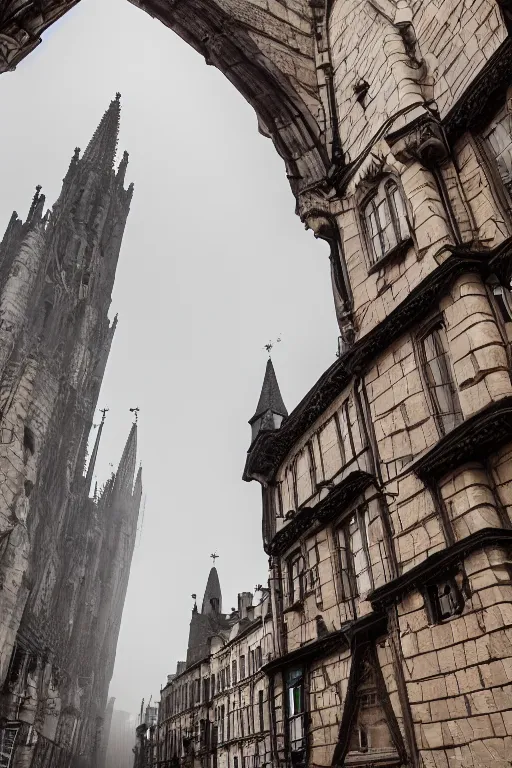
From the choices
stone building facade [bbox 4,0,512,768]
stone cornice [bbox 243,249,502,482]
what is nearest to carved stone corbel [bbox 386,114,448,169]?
stone building facade [bbox 4,0,512,768]

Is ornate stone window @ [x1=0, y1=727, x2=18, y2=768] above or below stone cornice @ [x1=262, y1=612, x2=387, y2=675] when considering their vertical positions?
above

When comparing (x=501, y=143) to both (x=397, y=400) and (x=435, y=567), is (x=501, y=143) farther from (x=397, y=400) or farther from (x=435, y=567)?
(x=435, y=567)

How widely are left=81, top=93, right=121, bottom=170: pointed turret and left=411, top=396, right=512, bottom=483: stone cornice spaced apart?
207 ft

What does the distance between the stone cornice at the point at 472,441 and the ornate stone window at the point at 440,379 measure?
24.3 inches

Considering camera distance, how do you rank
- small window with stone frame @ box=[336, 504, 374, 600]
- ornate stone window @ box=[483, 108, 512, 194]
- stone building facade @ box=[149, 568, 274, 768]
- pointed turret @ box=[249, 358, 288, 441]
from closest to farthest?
ornate stone window @ box=[483, 108, 512, 194] → small window with stone frame @ box=[336, 504, 374, 600] → pointed turret @ box=[249, 358, 288, 441] → stone building facade @ box=[149, 568, 274, 768]

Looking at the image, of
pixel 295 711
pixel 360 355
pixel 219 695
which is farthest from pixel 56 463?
pixel 360 355

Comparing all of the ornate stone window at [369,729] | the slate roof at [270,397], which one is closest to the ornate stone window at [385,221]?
the ornate stone window at [369,729]

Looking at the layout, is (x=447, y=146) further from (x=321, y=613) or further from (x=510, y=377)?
A: (x=321, y=613)

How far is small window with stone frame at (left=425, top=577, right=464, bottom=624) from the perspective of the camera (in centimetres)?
707

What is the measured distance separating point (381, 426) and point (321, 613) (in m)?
4.21

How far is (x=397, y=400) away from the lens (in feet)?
30.5

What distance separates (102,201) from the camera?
195 ft

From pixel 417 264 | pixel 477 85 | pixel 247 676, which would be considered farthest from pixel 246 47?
pixel 247 676

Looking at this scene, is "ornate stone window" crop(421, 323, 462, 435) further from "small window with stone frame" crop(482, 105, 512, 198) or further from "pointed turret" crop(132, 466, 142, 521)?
"pointed turret" crop(132, 466, 142, 521)
